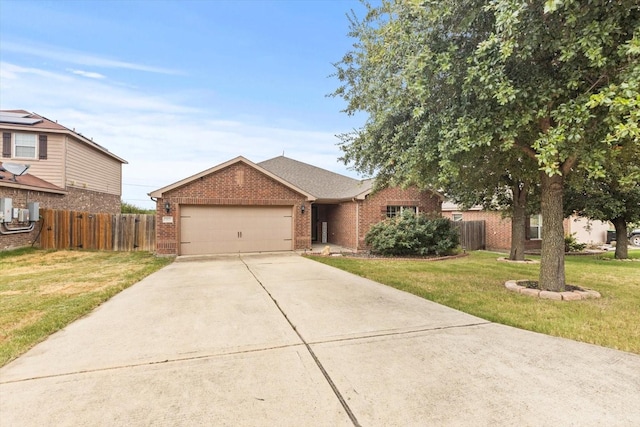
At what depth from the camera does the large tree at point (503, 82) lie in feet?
13.2

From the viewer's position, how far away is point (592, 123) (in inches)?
191

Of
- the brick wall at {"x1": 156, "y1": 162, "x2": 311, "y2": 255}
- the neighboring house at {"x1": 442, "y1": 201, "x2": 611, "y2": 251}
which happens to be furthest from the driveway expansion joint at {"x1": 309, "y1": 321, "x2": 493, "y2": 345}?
the neighboring house at {"x1": 442, "y1": 201, "x2": 611, "y2": 251}

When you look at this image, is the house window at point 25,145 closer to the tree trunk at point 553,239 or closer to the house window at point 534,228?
the tree trunk at point 553,239

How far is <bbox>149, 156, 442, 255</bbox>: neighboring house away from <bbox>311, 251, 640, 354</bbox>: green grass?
3.88m

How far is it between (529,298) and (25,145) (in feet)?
67.4

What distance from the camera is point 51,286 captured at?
266 inches

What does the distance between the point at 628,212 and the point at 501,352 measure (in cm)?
1462

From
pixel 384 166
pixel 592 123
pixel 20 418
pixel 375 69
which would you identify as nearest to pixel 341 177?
pixel 384 166

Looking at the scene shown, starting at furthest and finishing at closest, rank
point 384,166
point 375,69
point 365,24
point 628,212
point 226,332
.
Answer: point 628,212
point 384,166
point 365,24
point 375,69
point 226,332

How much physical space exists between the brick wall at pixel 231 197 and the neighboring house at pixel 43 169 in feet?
16.6

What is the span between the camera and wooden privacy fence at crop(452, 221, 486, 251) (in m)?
17.0

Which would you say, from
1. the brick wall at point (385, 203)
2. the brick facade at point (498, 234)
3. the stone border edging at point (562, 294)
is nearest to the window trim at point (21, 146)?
the brick wall at point (385, 203)

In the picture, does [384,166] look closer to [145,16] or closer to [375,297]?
[375,297]

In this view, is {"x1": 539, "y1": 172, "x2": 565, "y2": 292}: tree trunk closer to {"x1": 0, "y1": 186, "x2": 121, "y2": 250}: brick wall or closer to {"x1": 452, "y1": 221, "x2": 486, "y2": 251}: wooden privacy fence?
{"x1": 452, "y1": 221, "x2": 486, "y2": 251}: wooden privacy fence
